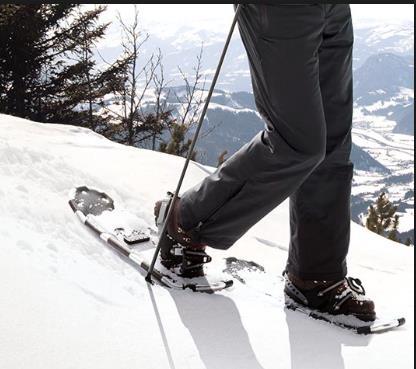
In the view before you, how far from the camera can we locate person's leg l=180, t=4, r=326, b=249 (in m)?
1.76

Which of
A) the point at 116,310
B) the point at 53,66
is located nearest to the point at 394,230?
the point at 53,66

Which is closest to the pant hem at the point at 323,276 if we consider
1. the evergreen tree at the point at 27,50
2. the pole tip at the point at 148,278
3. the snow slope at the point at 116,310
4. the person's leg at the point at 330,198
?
the person's leg at the point at 330,198

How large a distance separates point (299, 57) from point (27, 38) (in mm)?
16051

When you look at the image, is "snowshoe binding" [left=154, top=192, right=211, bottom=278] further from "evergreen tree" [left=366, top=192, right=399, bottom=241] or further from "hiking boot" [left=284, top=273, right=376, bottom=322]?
"evergreen tree" [left=366, top=192, right=399, bottom=241]

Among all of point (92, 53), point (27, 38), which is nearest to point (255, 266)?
point (27, 38)

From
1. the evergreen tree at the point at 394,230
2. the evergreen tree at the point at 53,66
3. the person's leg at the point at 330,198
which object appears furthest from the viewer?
the evergreen tree at the point at 394,230

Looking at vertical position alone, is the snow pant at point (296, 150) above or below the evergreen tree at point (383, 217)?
above

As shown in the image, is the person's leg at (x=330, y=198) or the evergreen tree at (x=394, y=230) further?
the evergreen tree at (x=394, y=230)

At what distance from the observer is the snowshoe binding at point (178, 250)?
2.29 metres

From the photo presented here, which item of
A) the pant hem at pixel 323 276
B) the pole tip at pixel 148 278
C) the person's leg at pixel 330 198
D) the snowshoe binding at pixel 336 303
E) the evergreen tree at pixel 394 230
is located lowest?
the evergreen tree at pixel 394 230

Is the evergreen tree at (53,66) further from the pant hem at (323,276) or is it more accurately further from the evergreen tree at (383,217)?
the pant hem at (323,276)

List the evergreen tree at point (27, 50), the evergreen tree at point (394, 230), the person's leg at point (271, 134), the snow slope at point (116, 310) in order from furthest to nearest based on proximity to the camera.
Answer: the evergreen tree at point (394, 230) < the evergreen tree at point (27, 50) < the person's leg at point (271, 134) < the snow slope at point (116, 310)

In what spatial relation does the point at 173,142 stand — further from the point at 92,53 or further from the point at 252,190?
the point at 252,190

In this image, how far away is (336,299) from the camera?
7.41ft
